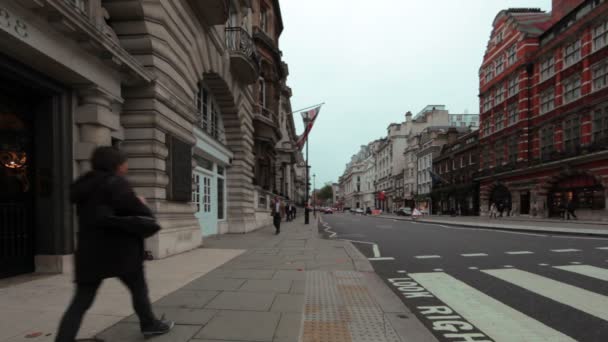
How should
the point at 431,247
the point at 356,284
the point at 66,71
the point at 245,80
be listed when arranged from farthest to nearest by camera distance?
1. the point at 245,80
2. the point at 431,247
3. the point at 66,71
4. the point at 356,284

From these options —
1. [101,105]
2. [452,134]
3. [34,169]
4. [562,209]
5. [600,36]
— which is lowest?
[562,209]

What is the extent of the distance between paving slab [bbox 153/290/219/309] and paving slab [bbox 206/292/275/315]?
0.11 metres

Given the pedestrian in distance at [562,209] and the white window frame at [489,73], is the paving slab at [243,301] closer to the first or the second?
the pedestrian in distance at [562,209]

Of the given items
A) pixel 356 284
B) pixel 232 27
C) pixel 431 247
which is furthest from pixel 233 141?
pixel 356 284

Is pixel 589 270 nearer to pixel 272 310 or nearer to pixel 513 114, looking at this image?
pixel 272 310

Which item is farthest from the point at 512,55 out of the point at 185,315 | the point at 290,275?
the point at 185,315

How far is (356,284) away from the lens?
5277 millimetres

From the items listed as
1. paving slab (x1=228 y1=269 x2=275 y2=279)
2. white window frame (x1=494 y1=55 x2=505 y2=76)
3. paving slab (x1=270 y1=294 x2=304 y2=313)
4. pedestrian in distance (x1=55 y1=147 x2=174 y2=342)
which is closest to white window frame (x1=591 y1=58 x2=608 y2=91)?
white window frame (x1=494 y1=55 x2=505 y2=76)

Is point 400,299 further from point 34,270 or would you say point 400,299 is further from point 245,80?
point 245,80

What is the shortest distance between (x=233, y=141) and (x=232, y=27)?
4.73 meters

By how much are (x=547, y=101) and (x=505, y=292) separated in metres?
34.6

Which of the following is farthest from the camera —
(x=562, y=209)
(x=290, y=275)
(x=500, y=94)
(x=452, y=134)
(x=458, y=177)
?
(x=452, y=134)

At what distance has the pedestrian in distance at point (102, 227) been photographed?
2621mm

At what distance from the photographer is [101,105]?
661cm
